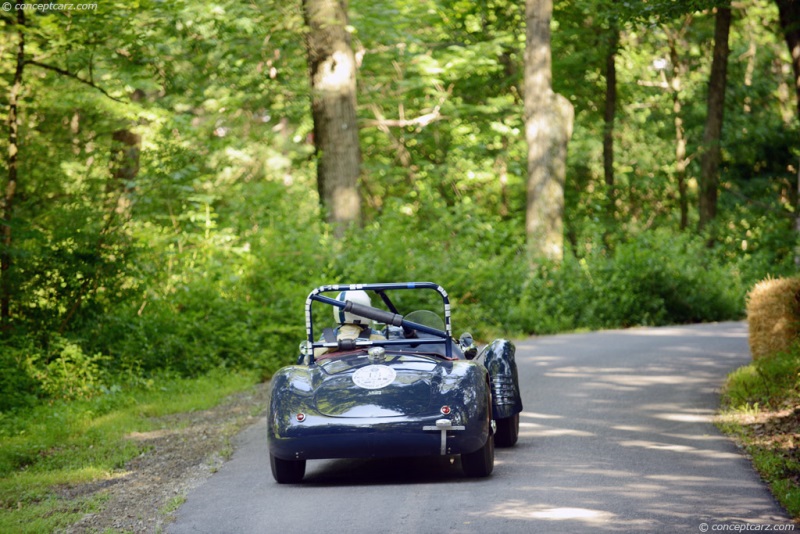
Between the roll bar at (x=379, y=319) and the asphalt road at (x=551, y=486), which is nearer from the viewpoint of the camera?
the asphalt road at (x=551, y=486)

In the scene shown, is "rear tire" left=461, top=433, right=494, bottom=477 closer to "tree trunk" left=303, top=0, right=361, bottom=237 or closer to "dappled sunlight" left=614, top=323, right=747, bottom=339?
"tree trunk" left=303, top=0, right=361, bottom=237

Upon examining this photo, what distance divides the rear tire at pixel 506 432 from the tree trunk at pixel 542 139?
1664 cm

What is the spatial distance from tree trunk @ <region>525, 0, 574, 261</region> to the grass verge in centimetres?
1298

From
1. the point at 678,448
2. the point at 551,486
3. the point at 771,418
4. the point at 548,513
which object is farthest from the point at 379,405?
the point at 771,418

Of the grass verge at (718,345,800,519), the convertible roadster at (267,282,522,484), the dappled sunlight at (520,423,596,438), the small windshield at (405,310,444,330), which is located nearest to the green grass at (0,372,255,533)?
the convertible roadster at (267,282,522,484)

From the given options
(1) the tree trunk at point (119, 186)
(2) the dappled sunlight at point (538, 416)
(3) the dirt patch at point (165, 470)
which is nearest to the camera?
(3) the dirt patch at point (165, 470)

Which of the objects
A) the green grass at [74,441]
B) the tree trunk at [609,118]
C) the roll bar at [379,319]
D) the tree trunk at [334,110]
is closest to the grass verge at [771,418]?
the roll bar at [379,319]

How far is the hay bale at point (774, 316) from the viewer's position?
45.1 feet

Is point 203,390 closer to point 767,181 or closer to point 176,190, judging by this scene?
point 176,190

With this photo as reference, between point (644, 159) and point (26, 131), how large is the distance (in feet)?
107

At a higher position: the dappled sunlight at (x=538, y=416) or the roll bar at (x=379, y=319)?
the roll bar at (x=379, y=319)

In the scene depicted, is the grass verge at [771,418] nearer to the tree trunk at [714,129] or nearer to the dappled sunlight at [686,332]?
the dappled sunlight at [686,332]

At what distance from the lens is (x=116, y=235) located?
15.9 metres

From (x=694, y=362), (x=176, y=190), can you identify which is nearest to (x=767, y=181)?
(x=694, y=362)
